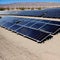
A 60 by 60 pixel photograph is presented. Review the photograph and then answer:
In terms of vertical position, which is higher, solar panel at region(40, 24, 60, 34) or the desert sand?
solar panel at region(40, 24, 60, 34)

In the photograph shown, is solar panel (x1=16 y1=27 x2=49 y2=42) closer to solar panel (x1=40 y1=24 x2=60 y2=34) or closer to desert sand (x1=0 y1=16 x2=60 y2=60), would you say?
desert sand (x1=0 y1=16 x2=60 y2=60)

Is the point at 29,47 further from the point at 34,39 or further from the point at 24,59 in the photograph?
the point at 24,59

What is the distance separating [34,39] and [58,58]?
403 centimetres

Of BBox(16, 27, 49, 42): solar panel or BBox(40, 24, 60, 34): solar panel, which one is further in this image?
BBox(40, 24, 60, 34): solar panel

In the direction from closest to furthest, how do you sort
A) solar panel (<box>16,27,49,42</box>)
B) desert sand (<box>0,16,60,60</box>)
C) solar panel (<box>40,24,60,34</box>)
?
desert sand (<box>0,16,60,60</box>), solar panel (<box>16,27,49,42</box>), solar panel (<box>40,24,60,34</box>)

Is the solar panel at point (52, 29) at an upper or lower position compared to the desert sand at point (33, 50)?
upper

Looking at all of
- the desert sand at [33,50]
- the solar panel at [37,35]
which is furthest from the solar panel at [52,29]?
the solar panel at [37,35]

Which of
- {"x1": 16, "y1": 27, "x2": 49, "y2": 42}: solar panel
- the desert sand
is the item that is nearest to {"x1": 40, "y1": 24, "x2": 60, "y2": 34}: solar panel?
the desert sand

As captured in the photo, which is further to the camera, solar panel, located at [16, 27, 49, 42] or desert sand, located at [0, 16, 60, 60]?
solar panel, located at [16, 27, 49, 42]

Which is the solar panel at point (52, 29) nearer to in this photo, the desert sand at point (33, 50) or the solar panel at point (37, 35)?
the desert sand at point (33, 50)

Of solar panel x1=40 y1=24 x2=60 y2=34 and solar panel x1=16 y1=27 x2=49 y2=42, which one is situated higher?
solar panel x1=40 y1=24 x2=60 y2=34

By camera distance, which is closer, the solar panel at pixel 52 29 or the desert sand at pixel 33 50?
the desert sand at pixel 33 50

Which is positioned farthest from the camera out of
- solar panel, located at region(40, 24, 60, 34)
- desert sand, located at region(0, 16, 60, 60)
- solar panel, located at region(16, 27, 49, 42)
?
solar panel, located at region(40, 24, 60, 34)

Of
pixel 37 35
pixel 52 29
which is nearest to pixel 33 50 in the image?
pixel 37 35
